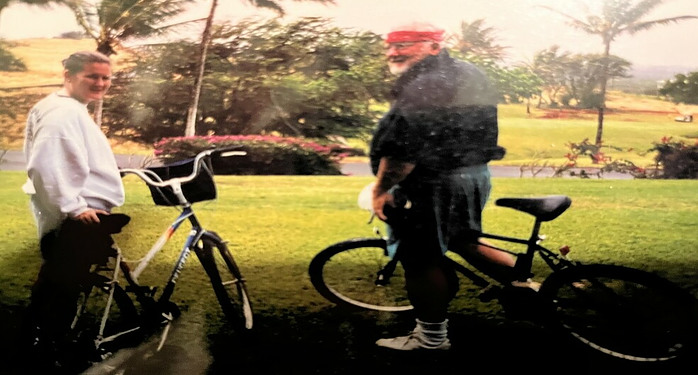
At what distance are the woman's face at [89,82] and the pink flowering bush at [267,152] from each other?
351 mm

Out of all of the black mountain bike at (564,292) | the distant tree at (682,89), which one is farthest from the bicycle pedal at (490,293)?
the distant tree at (682,89)

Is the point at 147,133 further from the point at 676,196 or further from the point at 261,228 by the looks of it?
the point at 676,196

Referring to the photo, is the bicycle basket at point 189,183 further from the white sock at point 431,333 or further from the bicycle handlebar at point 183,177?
the white sock at point 431,333

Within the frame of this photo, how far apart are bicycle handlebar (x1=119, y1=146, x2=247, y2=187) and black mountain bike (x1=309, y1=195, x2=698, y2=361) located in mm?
640

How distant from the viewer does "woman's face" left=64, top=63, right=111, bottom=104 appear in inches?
103

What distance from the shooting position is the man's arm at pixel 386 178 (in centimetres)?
256

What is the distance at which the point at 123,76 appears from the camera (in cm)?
265

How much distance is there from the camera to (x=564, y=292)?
111 inches

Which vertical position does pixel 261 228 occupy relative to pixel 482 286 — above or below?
above

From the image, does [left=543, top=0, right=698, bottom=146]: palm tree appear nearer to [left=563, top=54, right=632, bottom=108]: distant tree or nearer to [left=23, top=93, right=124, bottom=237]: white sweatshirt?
[left=563, top=54, right=632, bottom=108]: distant tree

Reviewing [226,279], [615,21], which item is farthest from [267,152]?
[615,21]

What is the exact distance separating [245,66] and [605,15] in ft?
5.46

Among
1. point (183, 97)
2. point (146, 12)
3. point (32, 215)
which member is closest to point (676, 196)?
point (183, 97)

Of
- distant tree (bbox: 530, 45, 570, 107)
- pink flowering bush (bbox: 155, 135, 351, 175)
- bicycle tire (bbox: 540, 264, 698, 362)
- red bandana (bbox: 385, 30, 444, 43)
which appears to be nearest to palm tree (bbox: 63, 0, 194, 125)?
pink flowering bush (bbox: 155, 135, 351, 175)
